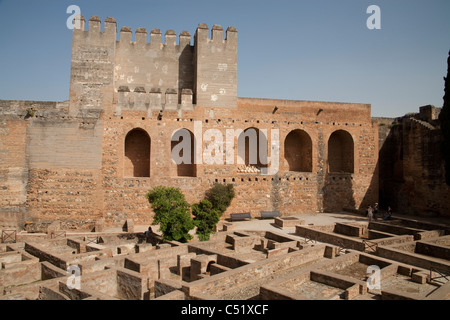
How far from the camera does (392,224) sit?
14.7 m

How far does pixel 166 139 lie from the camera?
53.5 ft

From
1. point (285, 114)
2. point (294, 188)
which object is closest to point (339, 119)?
point (285, 114)

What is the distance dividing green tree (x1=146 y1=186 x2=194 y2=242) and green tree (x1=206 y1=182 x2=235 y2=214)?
325 centimetres

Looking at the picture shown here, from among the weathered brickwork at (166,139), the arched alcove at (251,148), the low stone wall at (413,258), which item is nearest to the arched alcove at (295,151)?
the weathered brickwork at (166,139)

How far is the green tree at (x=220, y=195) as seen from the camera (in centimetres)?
1608

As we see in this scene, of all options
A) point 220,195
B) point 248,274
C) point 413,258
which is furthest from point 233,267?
point 220,195

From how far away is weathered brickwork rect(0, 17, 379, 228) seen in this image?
15188 mm

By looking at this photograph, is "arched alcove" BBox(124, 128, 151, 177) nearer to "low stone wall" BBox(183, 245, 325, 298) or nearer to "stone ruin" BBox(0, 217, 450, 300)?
"stone ruin" BBox(0, 217, 450, 300)

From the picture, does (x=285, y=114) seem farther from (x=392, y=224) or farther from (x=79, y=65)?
(x=79, y=65)

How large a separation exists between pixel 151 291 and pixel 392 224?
10644mm

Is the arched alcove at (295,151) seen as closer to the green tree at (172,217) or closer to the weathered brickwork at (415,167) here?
the weathered brickwork at (415,167)

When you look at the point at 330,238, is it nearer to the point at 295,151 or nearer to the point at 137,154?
the point at 295,151

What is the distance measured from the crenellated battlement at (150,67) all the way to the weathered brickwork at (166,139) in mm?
49

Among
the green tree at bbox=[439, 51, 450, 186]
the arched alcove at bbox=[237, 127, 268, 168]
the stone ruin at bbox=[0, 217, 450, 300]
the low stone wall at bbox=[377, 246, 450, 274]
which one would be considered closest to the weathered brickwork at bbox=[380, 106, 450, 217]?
the green tree at bbox=[439, 51, 450, 186]
